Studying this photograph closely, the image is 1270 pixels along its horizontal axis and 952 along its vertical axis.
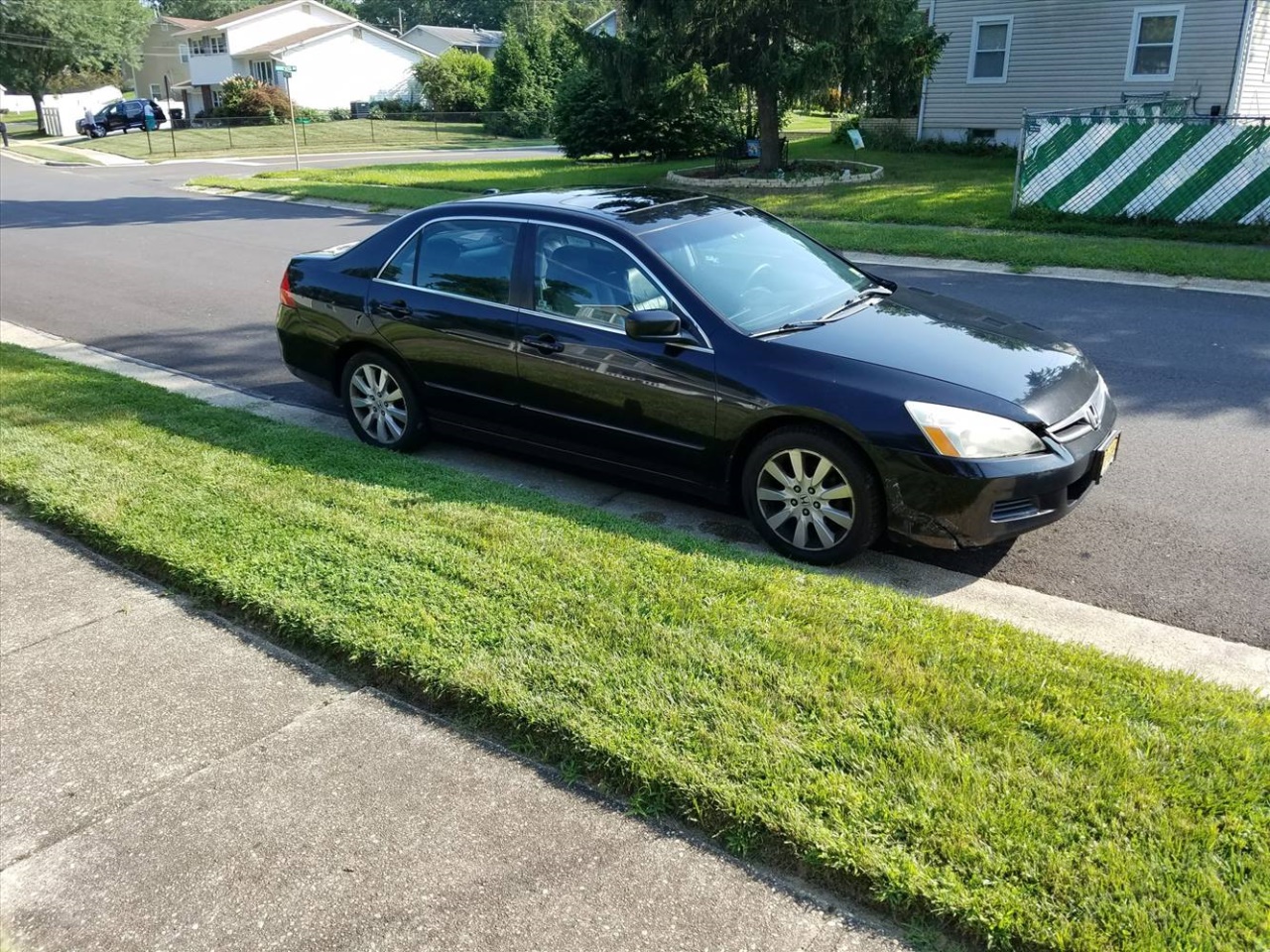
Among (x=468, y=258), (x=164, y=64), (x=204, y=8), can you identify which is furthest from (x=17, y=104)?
(x=468, y=258)

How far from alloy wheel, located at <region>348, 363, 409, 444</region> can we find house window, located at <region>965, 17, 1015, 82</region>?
73.5 feet

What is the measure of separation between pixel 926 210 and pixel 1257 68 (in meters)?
10.9

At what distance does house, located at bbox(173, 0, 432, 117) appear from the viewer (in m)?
61.1

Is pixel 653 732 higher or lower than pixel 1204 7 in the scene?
lower

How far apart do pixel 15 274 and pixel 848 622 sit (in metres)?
14.0

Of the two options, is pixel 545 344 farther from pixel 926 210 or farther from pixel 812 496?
pixel 926 210

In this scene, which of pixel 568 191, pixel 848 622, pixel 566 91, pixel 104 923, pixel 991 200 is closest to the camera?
pixel 104 923

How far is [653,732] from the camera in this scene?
3258mm

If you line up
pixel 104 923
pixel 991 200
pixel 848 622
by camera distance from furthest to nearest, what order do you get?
pixel 991 200
pixel 848 622
pixel 104 923

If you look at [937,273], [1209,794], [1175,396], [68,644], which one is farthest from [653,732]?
[937,273]

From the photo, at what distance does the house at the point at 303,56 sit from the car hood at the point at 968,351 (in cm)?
6173

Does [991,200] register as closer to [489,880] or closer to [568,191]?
[568,191]

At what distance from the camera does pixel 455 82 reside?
192 ft

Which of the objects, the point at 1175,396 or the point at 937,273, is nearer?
the point at 1175,396
